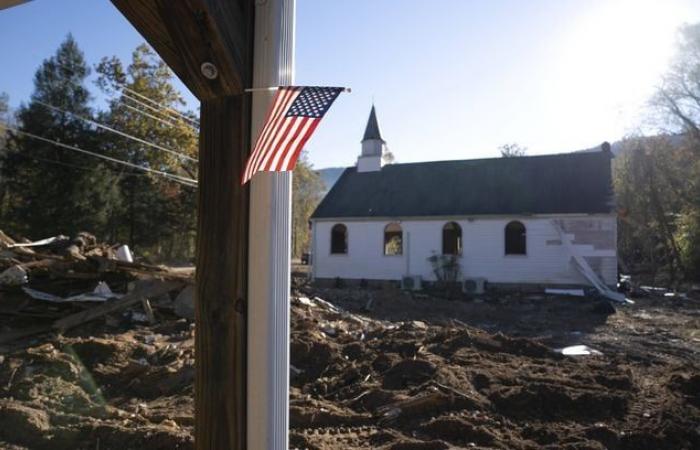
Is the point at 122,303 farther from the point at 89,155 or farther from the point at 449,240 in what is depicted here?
the point at 89,155

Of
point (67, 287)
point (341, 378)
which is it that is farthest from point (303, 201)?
point (341, 378)

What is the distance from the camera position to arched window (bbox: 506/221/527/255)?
72.1 feet

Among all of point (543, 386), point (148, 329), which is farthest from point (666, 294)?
point (148, 329)

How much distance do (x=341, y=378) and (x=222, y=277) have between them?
474 cm

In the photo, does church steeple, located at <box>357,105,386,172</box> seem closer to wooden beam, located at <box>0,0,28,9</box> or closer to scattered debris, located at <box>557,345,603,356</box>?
scattered debris, located at <box>557,345,603,356</box>

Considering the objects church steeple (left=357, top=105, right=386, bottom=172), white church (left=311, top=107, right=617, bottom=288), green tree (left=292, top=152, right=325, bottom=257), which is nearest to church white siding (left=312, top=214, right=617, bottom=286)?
white church (left=311, top=107, right=617, bottom=288)

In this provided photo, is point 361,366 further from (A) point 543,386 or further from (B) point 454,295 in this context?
(B) point 454,295

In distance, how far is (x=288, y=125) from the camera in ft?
6.82

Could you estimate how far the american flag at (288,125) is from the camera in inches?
79.7

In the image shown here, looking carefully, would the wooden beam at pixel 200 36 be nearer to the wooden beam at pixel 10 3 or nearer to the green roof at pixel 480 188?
the wooden beam at pixel 10 3

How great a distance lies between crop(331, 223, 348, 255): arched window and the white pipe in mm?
22474

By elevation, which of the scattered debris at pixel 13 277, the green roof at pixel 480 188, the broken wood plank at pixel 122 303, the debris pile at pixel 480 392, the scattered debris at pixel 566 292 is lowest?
the debris pile at pixel 480 392

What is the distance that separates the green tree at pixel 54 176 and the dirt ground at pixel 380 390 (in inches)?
1023

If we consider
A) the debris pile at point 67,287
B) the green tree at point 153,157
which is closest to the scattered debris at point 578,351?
the debris pile at point 67,287
